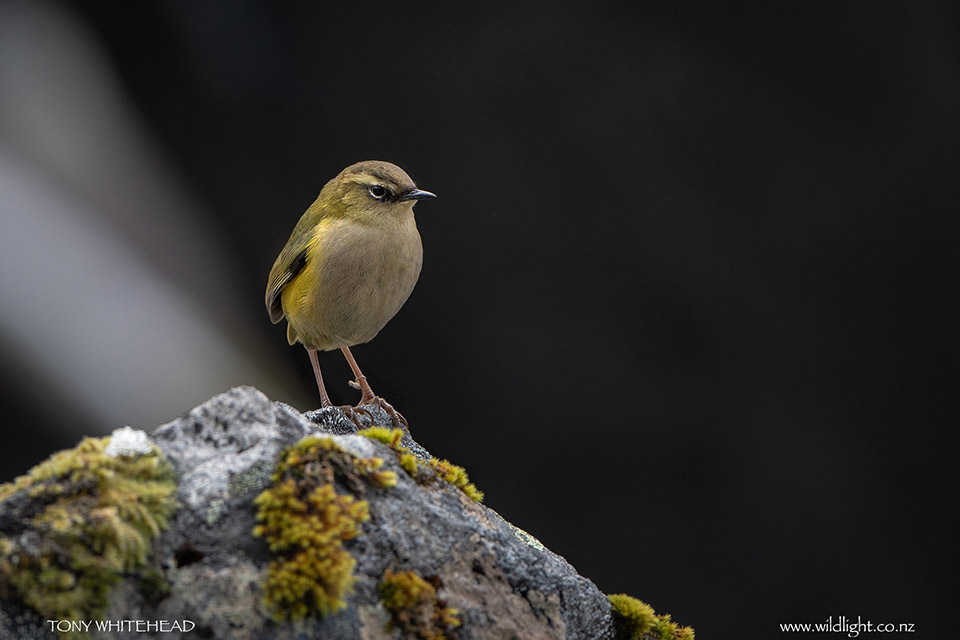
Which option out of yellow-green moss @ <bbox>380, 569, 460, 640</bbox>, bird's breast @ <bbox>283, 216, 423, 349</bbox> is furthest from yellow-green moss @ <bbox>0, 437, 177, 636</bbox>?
bird's breast @ <bbox>283, 216, 423, 349</bbox>

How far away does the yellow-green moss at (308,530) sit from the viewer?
85.0 inches

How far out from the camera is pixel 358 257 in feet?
14.3

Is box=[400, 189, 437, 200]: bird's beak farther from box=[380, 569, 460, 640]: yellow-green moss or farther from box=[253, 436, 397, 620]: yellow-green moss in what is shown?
box=[380, 569, 460, 640]: yellow-green moss

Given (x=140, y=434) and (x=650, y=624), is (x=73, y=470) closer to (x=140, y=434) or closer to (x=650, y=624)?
(x=140, y=434)

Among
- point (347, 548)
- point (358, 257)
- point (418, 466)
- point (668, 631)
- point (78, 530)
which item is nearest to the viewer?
point (78, 530)

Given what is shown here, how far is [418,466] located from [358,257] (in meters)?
1.74

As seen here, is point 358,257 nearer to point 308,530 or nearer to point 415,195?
point 415,195

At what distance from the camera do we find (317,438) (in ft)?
8.00

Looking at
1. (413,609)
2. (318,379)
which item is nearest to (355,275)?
(318,379)

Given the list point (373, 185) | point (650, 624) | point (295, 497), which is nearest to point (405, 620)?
point (295, 497)

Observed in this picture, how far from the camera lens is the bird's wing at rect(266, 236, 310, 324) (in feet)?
15.2

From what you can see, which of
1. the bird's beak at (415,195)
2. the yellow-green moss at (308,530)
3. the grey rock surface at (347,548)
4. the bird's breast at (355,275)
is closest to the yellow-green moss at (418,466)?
the grey rock surface at (347,548)

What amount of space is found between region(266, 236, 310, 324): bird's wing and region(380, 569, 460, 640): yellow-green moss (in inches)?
103

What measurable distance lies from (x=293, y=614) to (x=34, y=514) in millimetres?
748
